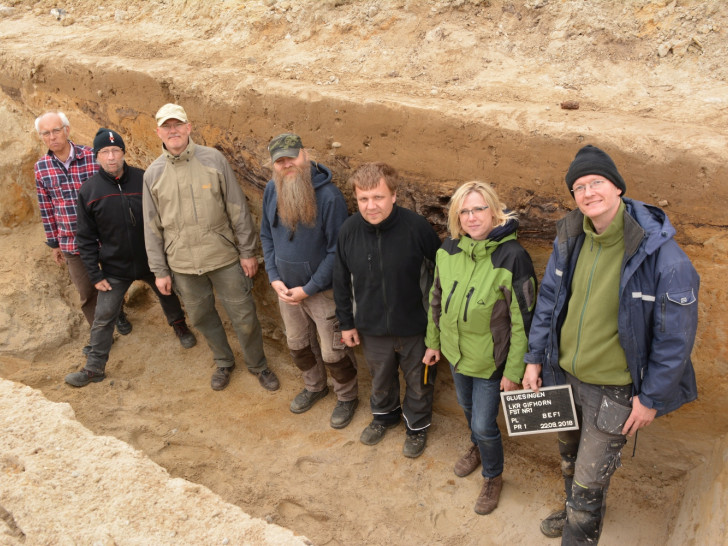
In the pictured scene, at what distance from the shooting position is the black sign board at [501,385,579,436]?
3457mm

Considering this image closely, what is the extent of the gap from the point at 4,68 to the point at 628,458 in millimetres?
7140

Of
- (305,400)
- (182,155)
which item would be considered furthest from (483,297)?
(182,155)

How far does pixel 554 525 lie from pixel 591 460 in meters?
1.01

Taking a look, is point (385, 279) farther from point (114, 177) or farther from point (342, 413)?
point (114, 177)

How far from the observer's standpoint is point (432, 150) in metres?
4.42

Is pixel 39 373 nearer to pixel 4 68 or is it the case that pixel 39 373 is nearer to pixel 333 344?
pixel 333 344

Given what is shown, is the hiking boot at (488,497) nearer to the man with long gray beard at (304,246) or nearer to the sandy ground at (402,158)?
the sandy ground at (402,158)

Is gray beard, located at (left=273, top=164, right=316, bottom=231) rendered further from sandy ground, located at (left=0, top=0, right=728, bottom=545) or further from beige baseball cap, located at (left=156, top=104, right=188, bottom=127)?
beige baseball cap, located at (left=156, top=104, right=188, bottom=127)

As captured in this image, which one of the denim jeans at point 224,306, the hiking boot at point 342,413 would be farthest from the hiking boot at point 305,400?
the denim jeans at point 224,306

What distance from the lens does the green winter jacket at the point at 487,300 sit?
362 centimetres

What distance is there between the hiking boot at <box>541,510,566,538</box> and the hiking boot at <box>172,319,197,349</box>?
12.0 feet

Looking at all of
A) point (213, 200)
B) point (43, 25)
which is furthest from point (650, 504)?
point (43, 25)

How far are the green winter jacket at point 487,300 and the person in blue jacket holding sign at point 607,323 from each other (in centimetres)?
14

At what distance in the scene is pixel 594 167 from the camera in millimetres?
2988
